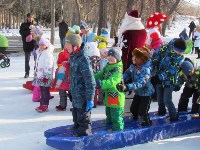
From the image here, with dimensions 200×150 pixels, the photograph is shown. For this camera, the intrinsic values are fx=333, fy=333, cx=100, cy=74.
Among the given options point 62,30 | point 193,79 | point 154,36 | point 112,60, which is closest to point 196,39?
point 62,30

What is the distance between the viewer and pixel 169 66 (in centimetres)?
504

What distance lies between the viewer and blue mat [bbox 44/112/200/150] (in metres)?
4.23

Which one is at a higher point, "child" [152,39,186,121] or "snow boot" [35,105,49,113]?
"child" [152,39,186,121]

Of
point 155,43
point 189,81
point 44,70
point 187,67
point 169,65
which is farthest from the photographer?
point 155,43

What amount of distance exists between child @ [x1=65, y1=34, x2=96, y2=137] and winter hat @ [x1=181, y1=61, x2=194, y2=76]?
1.68 meters

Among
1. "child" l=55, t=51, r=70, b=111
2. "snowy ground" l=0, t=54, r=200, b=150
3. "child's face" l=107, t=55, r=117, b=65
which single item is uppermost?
"child's face" l=107, t=55, r=117, b=65

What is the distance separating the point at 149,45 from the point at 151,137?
2657mm

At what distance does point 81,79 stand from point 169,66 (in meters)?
1.49

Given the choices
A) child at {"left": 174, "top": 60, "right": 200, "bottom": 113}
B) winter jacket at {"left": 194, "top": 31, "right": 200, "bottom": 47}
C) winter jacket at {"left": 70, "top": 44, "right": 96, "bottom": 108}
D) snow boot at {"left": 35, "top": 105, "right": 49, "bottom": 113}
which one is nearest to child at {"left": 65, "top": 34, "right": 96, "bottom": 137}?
winter jacket at {"left": 70, "top": 44, "right": 96, "bottom": 108}

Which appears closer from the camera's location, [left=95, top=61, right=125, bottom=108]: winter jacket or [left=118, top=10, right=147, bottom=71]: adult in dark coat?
[left=95, top=61, right=125, bottom=108]: winter jacket

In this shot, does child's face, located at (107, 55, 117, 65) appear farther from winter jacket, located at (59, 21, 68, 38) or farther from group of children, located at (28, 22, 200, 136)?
winter jacket, located at (59, 21, 68, 38)

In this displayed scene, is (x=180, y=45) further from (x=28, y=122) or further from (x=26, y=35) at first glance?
(x=26, y=35)

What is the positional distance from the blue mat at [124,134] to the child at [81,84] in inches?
7.0

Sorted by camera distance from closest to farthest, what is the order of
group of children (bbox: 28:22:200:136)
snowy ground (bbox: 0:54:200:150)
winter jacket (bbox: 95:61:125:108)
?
group of children (bbox: 28:22:200:136)
winter jacket (bbox: 95:61:125:108)
snowy ground (bbox: 0:54:200:150)
